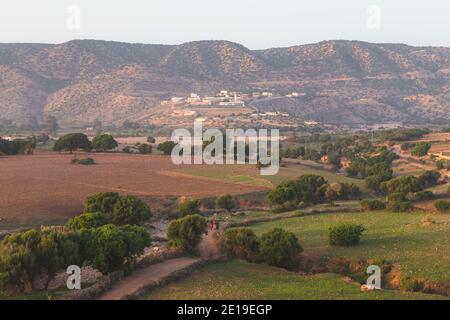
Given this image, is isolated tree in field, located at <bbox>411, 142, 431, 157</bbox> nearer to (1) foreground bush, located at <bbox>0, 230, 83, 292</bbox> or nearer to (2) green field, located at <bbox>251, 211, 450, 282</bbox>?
(2) green field, located at <bbox>251, 211, 450, 282</bbox>

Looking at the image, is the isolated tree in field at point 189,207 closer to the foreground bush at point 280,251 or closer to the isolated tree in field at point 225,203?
the isolated tree in field at point 225,203

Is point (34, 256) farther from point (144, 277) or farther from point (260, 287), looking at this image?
point (260, 287)

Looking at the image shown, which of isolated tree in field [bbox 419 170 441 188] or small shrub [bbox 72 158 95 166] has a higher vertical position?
small shrub [bbox 72 158 95 166]

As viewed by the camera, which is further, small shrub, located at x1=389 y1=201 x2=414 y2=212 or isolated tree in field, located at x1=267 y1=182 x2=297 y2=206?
isolated tree in field, located at x1=267 y1=182 x2=297 y2=206

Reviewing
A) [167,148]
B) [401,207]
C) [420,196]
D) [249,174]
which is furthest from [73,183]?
[167,148]

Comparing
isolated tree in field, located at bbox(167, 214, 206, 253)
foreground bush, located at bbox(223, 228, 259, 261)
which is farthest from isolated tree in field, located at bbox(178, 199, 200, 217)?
foreground bush, located at bbox(223, 228, 259, 261)
